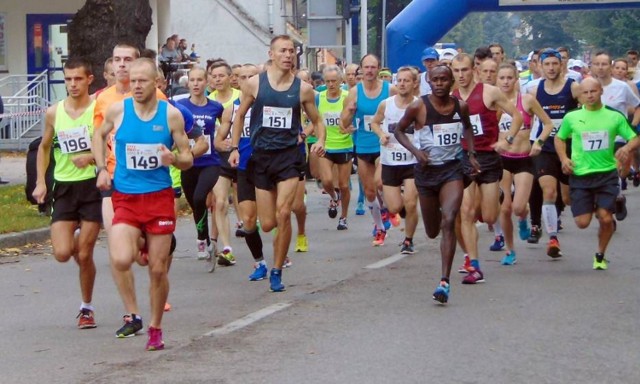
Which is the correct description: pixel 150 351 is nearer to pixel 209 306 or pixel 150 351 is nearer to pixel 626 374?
pixel 209 306

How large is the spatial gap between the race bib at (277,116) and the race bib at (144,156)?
8.93 feet

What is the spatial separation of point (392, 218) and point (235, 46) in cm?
2888

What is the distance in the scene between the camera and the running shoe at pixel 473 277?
38.8ft

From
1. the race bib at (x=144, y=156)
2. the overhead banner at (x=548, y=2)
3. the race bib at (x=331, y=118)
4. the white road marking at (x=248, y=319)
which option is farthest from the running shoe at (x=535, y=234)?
the overhead banner at (x=548, y=2)

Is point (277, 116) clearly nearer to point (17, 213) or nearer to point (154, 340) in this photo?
point (154, 340)

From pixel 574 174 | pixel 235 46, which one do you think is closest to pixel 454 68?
pixel 574 174

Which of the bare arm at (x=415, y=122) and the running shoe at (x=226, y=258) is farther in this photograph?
the running shoe at (x=226, y=258)

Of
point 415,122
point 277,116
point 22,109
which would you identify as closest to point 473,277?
point 415,122

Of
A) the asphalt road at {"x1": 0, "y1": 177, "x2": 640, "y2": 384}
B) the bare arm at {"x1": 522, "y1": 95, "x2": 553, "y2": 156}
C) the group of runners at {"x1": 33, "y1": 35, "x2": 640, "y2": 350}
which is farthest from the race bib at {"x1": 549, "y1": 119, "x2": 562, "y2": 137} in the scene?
the asphalt road at {"x1": 0, "y1": 177, "x2": 640, "y2": 384}

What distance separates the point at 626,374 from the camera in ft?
25.9

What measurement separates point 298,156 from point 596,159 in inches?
115

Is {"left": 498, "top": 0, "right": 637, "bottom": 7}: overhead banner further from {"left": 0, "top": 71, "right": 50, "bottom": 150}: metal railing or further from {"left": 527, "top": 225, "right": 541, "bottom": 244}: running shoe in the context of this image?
{"left": 0, "top": 71, "right": 50, "bottom": 150}: metal railing

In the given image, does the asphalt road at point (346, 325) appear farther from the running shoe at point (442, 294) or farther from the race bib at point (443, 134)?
the race bib at point (443, 134)

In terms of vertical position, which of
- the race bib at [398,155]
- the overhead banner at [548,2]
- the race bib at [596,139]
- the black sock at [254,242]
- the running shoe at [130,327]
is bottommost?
the running shoe at [130,327]
